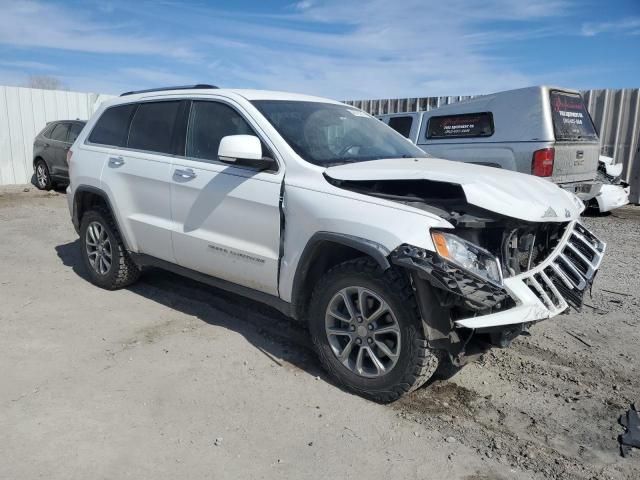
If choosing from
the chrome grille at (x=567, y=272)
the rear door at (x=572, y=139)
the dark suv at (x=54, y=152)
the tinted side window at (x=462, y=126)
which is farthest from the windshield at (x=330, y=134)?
the dark suv at (x=54, y=152)

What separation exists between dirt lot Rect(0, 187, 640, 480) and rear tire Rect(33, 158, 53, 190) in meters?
9.28

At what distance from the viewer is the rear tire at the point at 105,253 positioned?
207 inches

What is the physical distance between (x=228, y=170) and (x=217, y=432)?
1.90 metres

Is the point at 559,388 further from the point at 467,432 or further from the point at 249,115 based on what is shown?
the point at 249,115

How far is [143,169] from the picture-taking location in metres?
4.76

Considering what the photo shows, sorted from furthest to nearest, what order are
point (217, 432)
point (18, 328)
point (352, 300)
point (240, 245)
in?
1. point (18, 328)
2. point (240, 245)
3. point (352, 300)
4. point (217, 432)

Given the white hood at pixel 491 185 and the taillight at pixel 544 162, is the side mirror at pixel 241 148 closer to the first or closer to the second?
the white hood at pixel 491 185

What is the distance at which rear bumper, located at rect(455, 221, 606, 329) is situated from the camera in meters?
2.97

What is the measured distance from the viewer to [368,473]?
2717 mm

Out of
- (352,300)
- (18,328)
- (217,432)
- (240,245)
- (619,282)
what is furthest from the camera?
(619,282)

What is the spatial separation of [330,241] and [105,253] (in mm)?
2995

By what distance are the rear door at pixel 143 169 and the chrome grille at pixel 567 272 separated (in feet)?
9.66

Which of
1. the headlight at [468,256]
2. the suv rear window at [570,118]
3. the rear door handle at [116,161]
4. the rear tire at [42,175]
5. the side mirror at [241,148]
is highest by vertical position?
the suv rear window at [570,118]

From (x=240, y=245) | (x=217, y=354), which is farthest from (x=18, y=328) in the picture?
(x=240, y=245)
